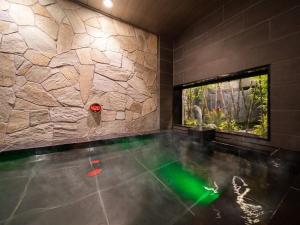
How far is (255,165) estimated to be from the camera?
1.51 meters

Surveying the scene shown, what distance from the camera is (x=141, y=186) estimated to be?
114 centimetres

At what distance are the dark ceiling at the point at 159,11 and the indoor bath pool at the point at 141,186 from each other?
235 cm

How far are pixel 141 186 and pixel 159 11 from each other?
2778mm

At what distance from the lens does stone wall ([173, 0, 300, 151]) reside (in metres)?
1.58

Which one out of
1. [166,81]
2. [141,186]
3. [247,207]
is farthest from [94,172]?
[166,81]

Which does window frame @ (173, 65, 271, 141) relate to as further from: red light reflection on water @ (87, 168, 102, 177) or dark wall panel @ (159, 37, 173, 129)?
red light reflection on water @ (87, 168, 102, 177)

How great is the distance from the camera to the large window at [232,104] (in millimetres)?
2176

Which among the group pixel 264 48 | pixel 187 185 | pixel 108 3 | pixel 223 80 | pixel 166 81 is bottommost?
pixel 187 185

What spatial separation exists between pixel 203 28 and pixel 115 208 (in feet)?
10.1

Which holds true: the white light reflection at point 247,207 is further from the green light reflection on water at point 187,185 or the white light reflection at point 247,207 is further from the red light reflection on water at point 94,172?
the red light reflection on water at point 94,172

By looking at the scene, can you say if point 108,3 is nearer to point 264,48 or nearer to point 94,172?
point 264,48

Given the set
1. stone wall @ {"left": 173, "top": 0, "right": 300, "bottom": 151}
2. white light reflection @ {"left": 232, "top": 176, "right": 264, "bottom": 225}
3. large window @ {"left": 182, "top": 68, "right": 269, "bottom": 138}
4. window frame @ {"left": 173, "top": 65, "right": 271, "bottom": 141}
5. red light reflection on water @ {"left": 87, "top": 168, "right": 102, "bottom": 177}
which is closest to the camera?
white light reflection @ {"left": 232, "top": 176, "right": 264, "bottom": 225}

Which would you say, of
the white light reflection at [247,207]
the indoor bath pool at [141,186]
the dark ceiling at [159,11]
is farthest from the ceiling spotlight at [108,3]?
the white light reflection at [247,207]

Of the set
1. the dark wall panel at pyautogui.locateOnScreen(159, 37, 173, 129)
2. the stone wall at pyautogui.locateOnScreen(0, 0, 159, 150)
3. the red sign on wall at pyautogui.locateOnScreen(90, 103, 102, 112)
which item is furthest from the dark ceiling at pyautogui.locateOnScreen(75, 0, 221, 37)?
the red sign on wall at pyautogui.locateOnScreen(90, 103, 102, 112)
